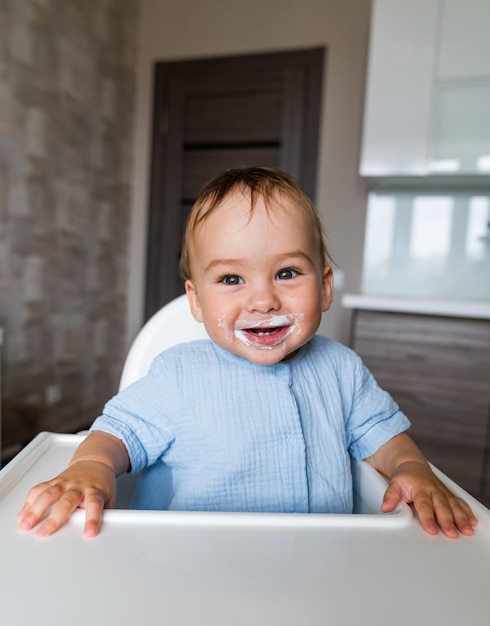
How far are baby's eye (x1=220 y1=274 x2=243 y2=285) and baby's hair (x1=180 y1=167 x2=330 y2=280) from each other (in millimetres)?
92

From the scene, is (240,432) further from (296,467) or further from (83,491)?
(83,491)

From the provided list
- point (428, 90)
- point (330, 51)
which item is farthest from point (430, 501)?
point (330, 51)

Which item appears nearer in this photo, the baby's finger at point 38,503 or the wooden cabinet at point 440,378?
the baby's finger at point 38,503

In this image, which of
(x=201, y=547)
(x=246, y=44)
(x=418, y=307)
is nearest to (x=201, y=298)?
(x=201, y=547)

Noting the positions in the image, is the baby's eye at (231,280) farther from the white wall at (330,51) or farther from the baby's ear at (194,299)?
the white wall at (330,51)

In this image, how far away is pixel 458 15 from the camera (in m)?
2.04

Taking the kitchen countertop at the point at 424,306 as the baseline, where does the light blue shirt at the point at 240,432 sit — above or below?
below

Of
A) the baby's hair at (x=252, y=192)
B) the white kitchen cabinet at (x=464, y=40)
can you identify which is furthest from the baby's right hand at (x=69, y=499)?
the white kitchen cabinet at (x=464, y=40)

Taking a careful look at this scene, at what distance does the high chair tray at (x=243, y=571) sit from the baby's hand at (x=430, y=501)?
13 mm

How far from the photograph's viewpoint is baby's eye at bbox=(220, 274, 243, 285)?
2.27 feet

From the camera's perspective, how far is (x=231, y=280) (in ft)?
2.28

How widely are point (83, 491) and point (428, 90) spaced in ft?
7.11

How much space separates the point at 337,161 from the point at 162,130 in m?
1.12

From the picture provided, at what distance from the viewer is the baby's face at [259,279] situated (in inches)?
26.5
